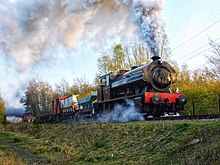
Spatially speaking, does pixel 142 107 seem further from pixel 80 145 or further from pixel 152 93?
pixel 80 145

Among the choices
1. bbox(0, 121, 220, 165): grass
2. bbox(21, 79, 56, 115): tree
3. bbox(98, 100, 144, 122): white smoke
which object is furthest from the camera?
bbox(21, 79, 56, 115): tree

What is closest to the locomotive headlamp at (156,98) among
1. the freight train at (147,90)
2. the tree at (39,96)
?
the freight train at (147,90)

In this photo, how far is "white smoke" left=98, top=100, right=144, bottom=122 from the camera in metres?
17.7

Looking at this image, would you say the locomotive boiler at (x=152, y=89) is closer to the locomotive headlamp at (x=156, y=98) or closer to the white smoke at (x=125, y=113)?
the locomotive headlamp at (x=156, y=98)

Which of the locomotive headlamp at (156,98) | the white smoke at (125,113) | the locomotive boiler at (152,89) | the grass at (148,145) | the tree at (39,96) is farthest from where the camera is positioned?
the tree at (39,96)

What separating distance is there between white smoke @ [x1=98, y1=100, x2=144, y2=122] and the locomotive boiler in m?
0.36

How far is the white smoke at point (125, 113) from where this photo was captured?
17.7 metres

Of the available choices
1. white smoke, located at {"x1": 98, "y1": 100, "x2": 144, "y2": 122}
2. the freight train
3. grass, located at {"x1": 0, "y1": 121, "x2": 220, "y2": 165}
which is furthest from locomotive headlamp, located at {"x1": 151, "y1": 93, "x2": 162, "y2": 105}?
grass, located at {"x1": 0, "y1": 121, "x2": 220, "y2": 165}

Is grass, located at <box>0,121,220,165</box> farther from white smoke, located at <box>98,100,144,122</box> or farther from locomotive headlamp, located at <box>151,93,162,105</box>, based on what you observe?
locomotive headlamp, located at <box>151,93,162,105</box>

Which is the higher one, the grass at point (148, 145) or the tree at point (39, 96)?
the tree at point (39, 96)

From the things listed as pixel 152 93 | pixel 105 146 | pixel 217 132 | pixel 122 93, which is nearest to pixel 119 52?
pixel 122 93

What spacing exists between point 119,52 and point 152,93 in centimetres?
2678

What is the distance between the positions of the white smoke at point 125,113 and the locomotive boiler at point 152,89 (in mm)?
356

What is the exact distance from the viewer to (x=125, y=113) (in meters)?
18.7
